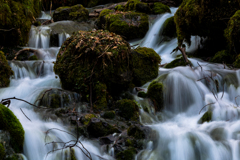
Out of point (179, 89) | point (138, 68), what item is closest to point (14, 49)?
point (138, 68)

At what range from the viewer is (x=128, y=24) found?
12.4m

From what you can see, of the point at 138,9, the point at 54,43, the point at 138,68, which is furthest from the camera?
the point at 138,9

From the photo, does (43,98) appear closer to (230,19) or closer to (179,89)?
(179,89)

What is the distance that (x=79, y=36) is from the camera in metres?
6.48

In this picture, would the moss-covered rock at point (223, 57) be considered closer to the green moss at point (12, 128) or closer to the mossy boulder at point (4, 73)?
the mossy boulder at point (4, 73)

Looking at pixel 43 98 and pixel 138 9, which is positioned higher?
pixel 138 9

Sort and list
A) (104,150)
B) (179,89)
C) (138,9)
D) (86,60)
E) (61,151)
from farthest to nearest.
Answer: (138,9) → (179,89) → (86,60) → (104,150) → (61,151)

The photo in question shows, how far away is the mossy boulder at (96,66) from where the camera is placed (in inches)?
239

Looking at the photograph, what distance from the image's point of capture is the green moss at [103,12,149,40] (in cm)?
1234

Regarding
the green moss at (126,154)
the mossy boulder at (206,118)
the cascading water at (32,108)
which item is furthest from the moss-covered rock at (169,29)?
the green moss at (126,154)

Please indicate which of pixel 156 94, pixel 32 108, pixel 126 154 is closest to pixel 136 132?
pixel 126 154

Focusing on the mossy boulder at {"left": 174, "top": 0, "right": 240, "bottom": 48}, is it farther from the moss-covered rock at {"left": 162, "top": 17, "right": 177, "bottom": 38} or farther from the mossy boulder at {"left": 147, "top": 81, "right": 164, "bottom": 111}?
the mossy boulder at {"left": 147, "top": 81, "right": 164, "bottom": 111}

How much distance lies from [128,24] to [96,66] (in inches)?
267

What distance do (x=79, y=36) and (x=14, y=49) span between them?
415 centimetres
